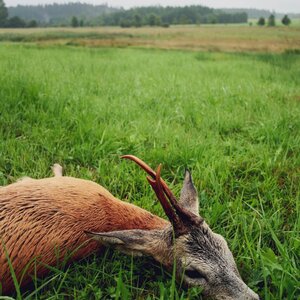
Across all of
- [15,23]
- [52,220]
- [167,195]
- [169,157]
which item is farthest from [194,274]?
[15,23]

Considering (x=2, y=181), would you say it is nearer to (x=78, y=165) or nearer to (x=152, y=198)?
(x=78, y=165)

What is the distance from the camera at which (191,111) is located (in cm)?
582

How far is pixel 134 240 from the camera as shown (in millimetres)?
2402

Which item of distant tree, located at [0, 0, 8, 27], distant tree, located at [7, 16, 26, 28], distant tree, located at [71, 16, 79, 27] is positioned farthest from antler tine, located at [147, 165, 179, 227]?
distant tree, located at [71, 16, 79, 27]

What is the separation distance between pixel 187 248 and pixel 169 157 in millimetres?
1847

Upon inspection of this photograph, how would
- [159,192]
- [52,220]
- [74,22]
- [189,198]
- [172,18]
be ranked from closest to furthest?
[159,192], [52,220], [189,198], [74,22], [172,18]

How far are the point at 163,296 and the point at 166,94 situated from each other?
560 cm

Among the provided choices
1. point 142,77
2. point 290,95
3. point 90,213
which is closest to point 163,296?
point 90,213

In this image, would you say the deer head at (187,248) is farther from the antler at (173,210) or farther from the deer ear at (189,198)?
the deer ear at (189,198)

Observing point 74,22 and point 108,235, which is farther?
point 74,22

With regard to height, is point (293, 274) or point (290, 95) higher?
point (290, 95)

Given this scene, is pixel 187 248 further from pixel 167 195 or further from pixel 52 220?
pixel 52 220

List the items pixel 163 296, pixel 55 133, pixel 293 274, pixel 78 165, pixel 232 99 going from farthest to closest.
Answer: pixel 232 99 → pixel 55 133 → pixel 78 165 → pixel 293 274 → pixel 163 296


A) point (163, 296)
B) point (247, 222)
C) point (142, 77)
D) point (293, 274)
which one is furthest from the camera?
point (142, 77)
